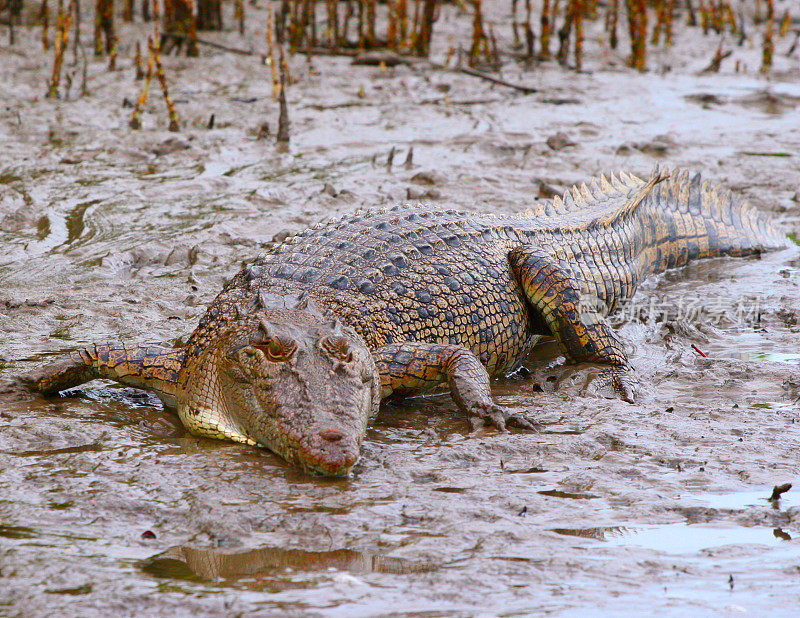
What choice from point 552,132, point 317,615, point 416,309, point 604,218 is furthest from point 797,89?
point 317,615

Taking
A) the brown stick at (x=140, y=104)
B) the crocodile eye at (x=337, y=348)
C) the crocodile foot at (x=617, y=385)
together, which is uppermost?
the brown stick at (x=140, y=104)

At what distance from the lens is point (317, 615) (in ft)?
7.51

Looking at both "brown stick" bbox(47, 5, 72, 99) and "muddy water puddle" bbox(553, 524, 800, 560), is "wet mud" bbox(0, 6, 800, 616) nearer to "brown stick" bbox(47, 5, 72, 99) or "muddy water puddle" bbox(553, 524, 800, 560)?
"muddy water puddle" bbox(553, 524, 800, 560)

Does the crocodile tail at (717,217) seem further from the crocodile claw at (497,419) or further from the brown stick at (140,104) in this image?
the brown stick at (140,104)

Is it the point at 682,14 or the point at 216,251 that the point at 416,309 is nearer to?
the point at 216,251

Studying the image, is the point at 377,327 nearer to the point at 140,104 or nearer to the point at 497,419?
the point at 497,419

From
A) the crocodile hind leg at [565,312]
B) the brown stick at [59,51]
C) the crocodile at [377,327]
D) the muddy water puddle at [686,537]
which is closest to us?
the muddy water puddle at [686,537]

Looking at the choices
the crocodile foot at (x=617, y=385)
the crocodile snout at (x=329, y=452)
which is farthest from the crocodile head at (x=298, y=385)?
the crocodile foot at (x=617, y=385)

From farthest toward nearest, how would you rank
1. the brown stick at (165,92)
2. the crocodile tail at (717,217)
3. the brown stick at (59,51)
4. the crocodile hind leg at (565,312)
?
the brown stick at (59,51) → the brown stick at (165,92) → the crocodile tail at (717,217) → the crocodile hind leg at (565,312)

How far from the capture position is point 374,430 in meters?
3.70

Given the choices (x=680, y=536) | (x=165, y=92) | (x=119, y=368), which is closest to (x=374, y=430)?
(x=119, y=368)

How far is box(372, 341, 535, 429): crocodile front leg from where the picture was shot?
3747 millimetres

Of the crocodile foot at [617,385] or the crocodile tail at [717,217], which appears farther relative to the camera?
the crocodile tail at [717,217]

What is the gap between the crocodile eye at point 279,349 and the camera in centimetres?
334
